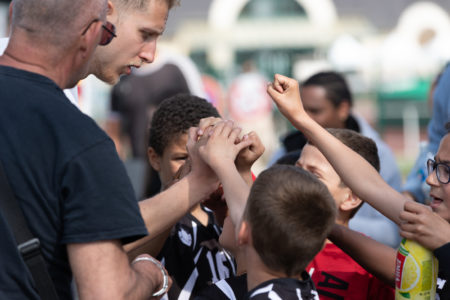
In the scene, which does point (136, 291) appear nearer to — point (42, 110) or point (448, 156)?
point (42, 110)

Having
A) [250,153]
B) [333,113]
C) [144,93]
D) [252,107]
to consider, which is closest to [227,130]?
[250,153]

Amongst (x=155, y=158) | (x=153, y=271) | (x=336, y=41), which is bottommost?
(x=336, y=41)

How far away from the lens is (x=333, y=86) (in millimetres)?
5809

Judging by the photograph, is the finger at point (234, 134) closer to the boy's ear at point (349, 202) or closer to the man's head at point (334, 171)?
the man's head at point (334, 171)

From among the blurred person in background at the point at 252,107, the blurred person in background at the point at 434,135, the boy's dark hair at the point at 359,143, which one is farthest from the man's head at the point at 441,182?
the blurred person in background at the point at 252,107

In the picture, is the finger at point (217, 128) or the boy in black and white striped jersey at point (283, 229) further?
the finger at point (217, 128)

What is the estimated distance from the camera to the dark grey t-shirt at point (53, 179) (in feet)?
6.43

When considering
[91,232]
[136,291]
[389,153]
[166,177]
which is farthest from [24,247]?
[389,153]

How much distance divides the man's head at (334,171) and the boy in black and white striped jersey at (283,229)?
0.98 metres

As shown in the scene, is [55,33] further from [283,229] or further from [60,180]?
[283,229]

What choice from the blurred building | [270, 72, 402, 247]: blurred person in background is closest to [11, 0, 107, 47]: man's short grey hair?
[270, 72, 402, 247]: blurred person in background

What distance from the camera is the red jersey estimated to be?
111 inches

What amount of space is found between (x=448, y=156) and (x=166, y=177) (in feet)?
4.32

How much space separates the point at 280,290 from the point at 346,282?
0.80 m
